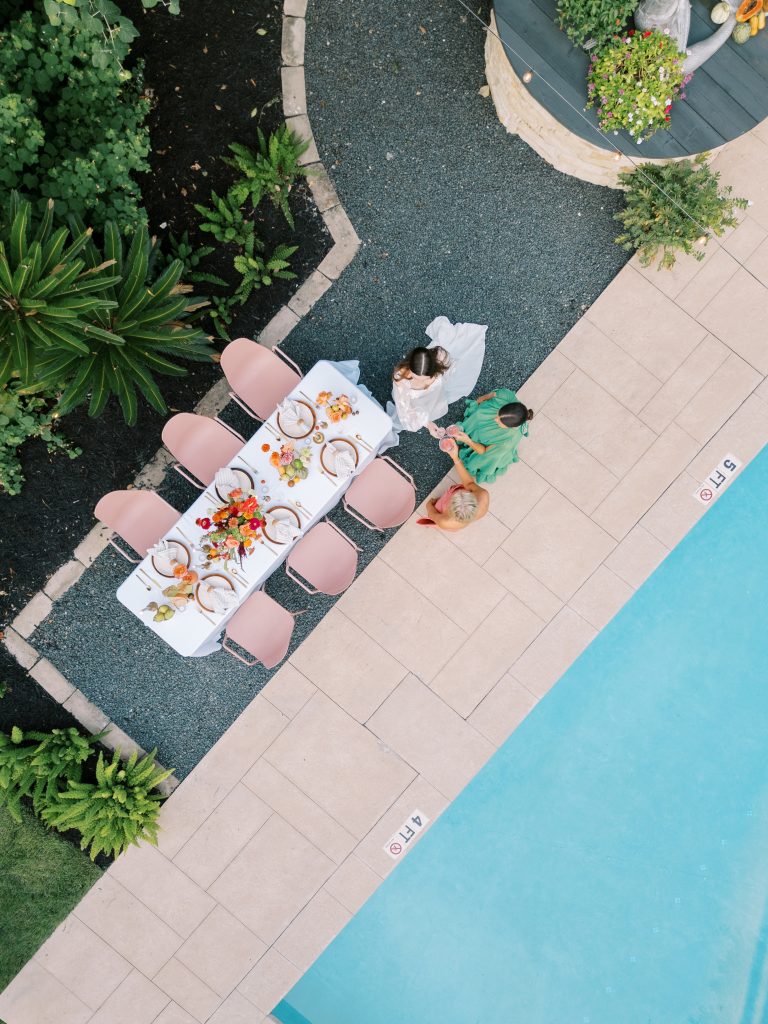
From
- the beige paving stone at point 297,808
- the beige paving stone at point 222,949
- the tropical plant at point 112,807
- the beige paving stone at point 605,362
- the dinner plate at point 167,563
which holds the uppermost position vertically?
the beige paving stone at point 605,362

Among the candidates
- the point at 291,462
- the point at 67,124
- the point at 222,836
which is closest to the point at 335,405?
the point at 291,462

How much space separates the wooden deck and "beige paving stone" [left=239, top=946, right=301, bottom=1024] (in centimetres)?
755

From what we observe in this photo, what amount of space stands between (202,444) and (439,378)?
6.78 feet

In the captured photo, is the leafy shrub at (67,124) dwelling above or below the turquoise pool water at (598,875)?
above

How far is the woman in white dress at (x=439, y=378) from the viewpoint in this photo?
478 cm

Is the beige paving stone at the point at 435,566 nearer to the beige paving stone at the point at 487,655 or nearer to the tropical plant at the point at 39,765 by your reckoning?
the beige paving stone at the point at 487,655

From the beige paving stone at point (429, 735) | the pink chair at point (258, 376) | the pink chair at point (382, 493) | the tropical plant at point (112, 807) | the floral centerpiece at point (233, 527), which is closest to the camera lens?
the floral centerpiece at point (233, 527)

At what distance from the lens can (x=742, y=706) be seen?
629 centimetres

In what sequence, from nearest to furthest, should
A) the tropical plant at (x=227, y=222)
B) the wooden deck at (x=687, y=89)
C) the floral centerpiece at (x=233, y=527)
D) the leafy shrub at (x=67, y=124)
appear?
the leafy shrub at (x=67, y=124), the floral centerpiece at (x=233, y=527), the wooden deck at (x=687, y=89), the tropical plant at (x=227, y=222)

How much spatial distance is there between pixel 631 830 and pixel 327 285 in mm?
5800

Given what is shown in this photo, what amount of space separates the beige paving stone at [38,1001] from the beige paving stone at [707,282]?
841 cm

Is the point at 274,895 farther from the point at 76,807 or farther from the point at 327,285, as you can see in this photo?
the point at 327,285

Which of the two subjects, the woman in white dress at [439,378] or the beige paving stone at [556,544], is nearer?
the woman in white dress at [439,378]

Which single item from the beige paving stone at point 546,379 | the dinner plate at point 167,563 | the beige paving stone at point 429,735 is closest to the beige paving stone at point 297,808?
the beige paving stone at point 429,735
